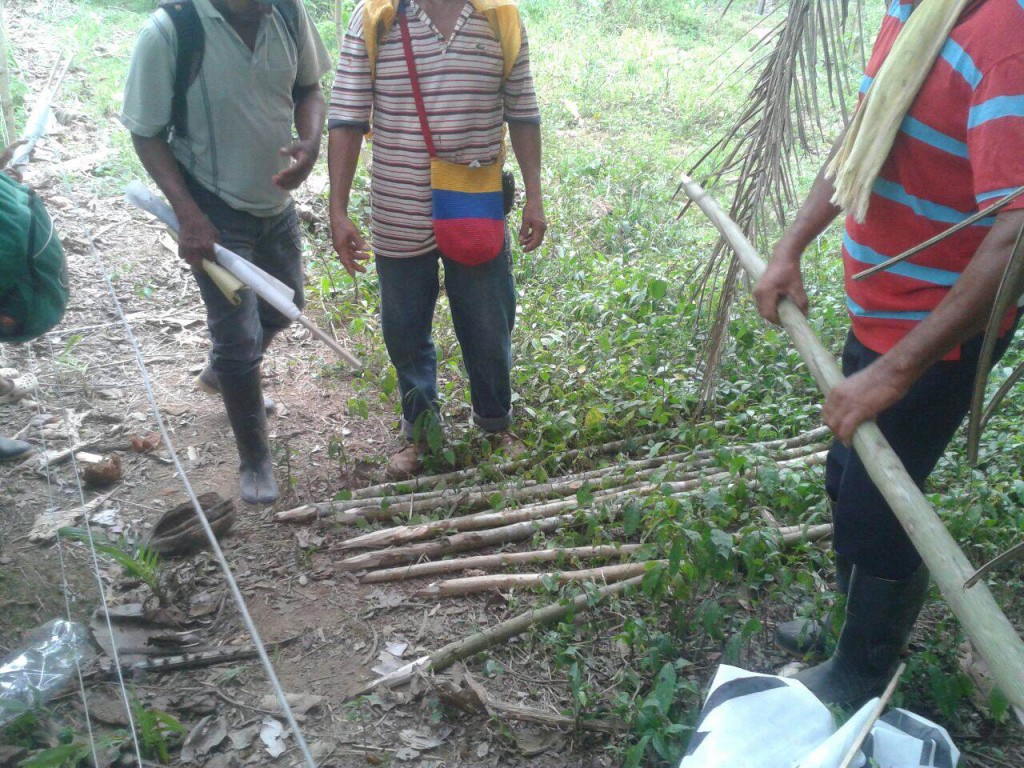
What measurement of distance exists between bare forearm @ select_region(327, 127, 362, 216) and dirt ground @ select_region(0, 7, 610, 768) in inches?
33.9

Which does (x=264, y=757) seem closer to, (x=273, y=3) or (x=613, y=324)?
(x=273, y=3)

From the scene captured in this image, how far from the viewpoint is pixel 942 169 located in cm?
155

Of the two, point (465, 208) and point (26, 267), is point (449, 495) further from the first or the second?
point (26, 267)

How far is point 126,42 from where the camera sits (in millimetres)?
7863

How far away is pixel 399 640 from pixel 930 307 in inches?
70.3

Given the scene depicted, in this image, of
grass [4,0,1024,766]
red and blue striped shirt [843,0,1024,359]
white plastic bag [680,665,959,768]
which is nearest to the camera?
red and blue striped shirt [843,0,1024,359]

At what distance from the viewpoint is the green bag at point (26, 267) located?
2.44 m

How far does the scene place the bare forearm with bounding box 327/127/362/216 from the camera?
2.84 m

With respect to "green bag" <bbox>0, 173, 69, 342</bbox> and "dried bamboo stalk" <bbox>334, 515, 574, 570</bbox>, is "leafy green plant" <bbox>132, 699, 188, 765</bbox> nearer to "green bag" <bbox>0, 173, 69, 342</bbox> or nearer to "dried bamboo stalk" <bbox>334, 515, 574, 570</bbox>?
"dried bamboo stalk" <bbox>334, 515, 574, 570</bbox>

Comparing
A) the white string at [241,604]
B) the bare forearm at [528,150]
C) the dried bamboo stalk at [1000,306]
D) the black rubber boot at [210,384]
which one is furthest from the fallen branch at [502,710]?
the black rubber boot at [210,384]

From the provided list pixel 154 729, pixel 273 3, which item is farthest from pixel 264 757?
pixel 273 3

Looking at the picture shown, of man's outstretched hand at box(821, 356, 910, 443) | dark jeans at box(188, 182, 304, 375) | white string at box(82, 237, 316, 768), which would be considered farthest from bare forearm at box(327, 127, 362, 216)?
man's outstretched hand at box(821, 356, 910, 443)

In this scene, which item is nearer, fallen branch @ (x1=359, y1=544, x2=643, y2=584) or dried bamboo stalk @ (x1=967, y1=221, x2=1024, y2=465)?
dried bamboo stalk @ (x1=967, y1=221, x2=1024, y2=465)

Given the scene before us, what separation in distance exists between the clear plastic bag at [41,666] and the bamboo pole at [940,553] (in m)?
2.16
